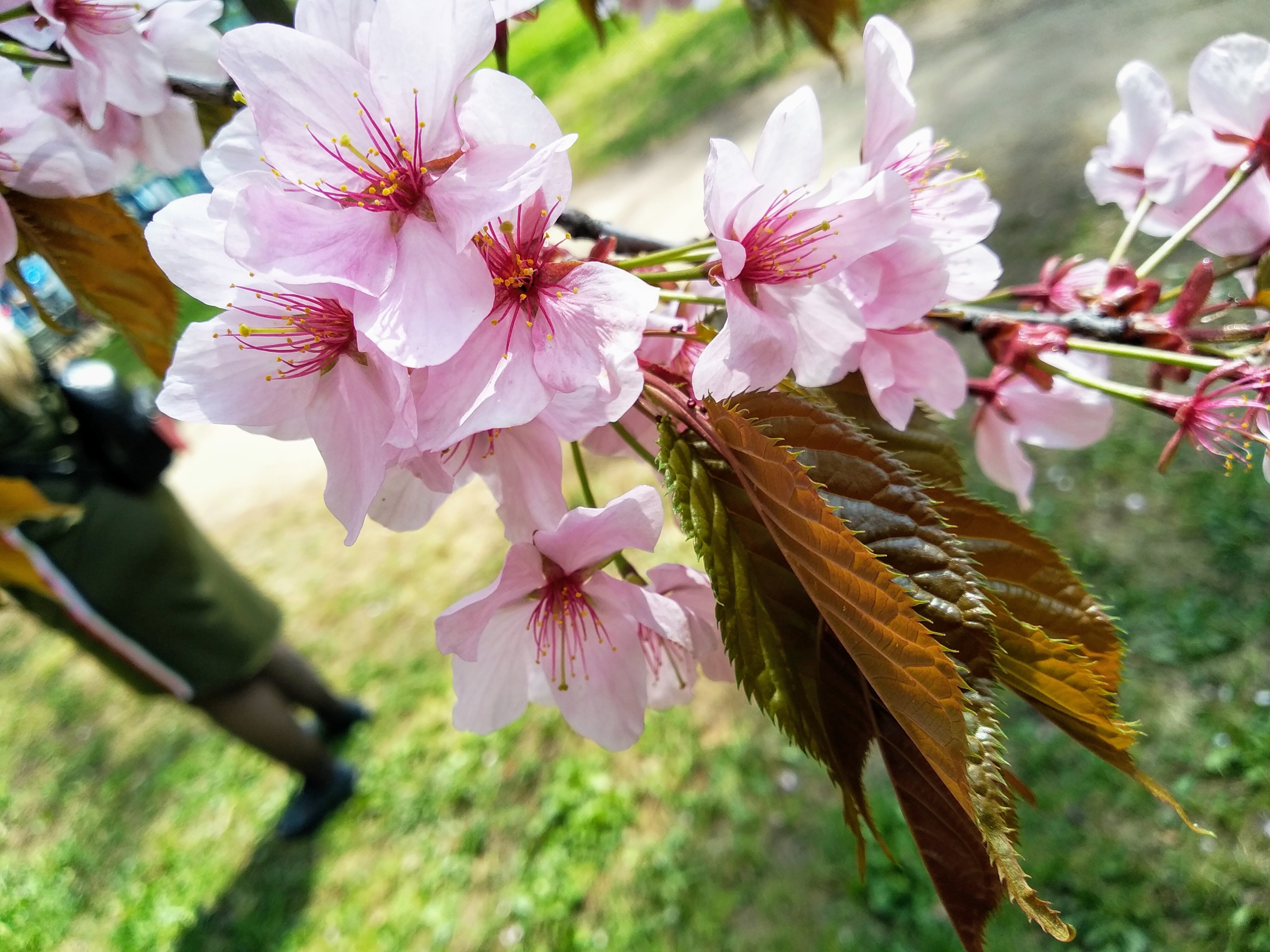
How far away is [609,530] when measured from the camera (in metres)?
0.50

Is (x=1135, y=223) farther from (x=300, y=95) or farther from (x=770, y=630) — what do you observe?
(x=300, y=95)

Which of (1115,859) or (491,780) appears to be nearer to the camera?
(1115,859)

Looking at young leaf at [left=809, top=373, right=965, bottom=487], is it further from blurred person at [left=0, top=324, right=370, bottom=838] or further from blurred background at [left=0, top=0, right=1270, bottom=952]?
blurred person at [left=0, top=324, right=370, bottom=838]

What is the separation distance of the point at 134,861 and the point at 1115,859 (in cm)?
285

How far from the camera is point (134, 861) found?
2.49 metres

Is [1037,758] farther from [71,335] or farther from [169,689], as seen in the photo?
[169,689]

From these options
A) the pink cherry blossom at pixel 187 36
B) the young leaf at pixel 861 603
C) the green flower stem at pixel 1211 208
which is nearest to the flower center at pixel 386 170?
the young leaf at pixel 861 603

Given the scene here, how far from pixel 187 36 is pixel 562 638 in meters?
0.61

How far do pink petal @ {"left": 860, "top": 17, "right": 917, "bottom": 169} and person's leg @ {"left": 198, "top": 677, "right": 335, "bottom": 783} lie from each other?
2590mm

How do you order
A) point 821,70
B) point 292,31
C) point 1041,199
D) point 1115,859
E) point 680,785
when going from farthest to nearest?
point 821,70 < point 1041,199 < point 680,785 < point 1115,859 < point 292,31

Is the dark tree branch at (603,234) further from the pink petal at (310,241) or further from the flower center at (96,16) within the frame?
the flower center at (96,16)

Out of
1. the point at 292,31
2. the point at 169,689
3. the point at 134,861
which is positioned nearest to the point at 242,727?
the point at 169,689

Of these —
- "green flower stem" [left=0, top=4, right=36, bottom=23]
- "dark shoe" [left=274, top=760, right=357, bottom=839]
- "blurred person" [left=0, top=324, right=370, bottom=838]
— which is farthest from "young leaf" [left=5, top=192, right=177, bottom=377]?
"dark shoe" [left=274, top=760, right=357, bottom=839]

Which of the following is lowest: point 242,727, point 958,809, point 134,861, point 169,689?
point 134,861
